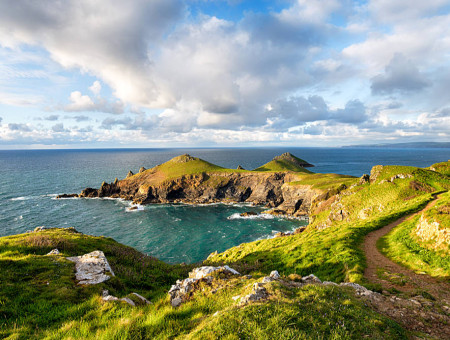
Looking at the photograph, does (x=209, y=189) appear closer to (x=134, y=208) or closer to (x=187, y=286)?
(x=134, y=208)

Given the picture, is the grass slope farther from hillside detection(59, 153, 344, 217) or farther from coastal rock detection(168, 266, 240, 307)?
hillside detection(59, 153, 344, 217)

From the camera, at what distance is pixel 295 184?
10519cm

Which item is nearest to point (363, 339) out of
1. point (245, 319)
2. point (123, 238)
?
point (245, 319)

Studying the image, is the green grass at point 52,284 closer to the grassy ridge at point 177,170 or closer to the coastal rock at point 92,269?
the coastal rock at point 92,269

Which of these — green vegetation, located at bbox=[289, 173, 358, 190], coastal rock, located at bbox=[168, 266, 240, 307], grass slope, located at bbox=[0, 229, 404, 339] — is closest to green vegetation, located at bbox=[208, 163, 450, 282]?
coastal rock, located at bbox=[168, 266, 240, 307]

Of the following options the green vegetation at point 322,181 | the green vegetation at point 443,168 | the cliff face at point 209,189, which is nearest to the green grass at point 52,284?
the green vegetation at point 443,168

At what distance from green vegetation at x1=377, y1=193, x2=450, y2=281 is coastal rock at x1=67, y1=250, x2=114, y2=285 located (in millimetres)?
24352

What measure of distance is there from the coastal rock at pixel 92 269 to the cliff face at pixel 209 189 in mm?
95730

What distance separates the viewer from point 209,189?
11888cm

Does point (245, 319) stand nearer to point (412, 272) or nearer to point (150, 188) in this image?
point (412, 272)

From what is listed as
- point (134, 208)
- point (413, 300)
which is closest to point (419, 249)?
point (413, 300)

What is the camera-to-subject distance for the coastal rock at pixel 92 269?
11523 millimetres

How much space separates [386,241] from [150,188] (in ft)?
367

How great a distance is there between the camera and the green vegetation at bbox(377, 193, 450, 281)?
16891 mm
